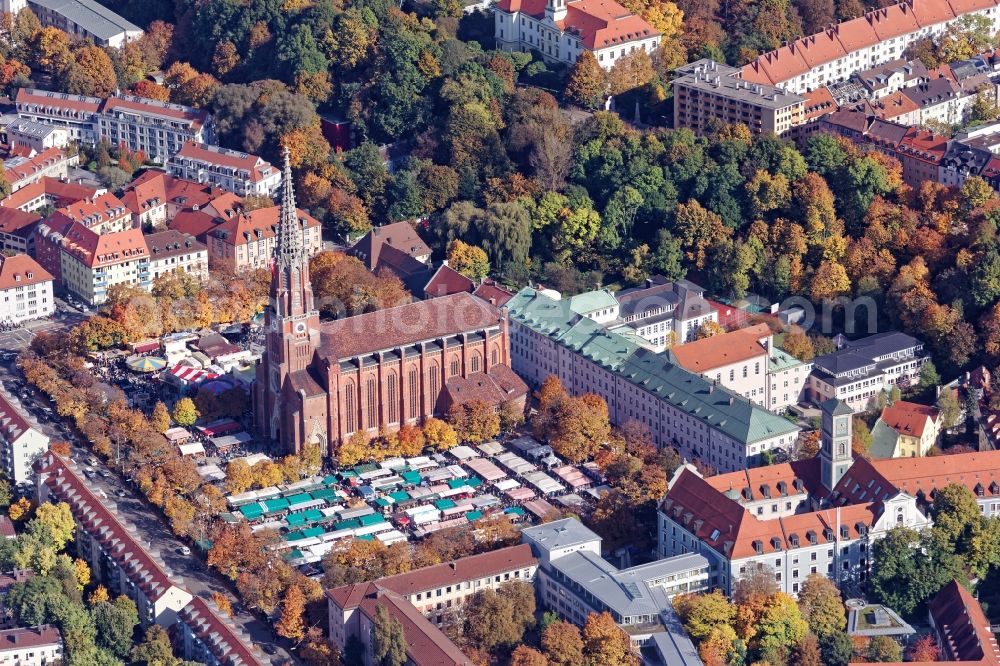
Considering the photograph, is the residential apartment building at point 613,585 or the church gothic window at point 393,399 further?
the church gothic window at point 393,399

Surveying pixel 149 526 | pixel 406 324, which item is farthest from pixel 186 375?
pixel 149 526

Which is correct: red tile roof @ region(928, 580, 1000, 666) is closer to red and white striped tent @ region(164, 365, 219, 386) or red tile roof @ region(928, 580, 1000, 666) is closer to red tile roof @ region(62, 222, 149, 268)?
red and white striped tent @ region(164, 365, 219, 386)

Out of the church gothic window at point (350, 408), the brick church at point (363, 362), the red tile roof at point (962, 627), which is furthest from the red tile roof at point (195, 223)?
the red tile roof at point (962, 627)

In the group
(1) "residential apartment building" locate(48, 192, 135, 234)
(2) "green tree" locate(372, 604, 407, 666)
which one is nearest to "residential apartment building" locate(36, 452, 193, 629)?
(2) "green tree" locate(372, 604, 407, 666)

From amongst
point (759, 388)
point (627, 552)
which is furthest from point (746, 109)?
point (627, 552)

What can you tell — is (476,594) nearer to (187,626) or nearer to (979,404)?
(187,626)

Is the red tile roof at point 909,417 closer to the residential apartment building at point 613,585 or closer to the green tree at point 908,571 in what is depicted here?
the green tree at point 908,571

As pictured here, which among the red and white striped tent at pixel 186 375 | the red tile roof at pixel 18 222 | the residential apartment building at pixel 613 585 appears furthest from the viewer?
the red tile roof at pixel 18 222

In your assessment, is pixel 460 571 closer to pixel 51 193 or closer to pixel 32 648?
pixel 32 648
